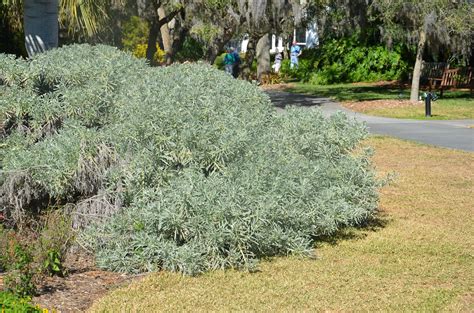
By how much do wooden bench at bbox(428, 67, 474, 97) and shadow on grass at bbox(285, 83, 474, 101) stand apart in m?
0.37

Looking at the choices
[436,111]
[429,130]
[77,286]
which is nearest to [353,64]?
[436,111]

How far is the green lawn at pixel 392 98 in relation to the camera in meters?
23.6

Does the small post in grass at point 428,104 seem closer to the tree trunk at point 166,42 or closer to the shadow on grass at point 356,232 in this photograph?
the tree trunk at point 166,42

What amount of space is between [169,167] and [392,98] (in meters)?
21.2

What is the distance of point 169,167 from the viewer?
7602 millimetres

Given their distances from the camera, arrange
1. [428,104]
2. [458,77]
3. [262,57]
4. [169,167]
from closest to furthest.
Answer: [169,167], [428,104], [458,77], [262,57]

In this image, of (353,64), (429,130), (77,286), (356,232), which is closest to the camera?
(77,286)

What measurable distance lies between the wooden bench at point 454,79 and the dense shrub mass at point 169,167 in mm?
21551

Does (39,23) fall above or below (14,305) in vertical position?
above

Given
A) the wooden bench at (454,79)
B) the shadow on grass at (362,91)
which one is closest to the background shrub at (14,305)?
the shadow on grass at (362,91)

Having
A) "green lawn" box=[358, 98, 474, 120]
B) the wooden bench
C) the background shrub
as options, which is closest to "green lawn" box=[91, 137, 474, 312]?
the background shrub

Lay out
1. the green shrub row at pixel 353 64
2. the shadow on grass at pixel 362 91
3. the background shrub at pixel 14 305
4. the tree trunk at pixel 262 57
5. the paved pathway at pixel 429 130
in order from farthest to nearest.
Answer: the tree trunk at pixel 262 57 < the green shrub row at pixel 353 64 < the shadow on grass at pixel 362 91 < the paved pathway at pixel 429 130 < the background shrub at pixel 14 305

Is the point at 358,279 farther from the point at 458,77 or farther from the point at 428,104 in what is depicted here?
the point at 458,77

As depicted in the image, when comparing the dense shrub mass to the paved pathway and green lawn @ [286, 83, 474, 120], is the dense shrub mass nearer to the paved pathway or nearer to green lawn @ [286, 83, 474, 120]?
the paved pathway
